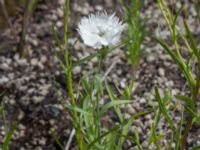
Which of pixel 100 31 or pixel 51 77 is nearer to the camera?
pixel 100 31

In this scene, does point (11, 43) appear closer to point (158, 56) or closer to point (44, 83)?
point (44, 83)

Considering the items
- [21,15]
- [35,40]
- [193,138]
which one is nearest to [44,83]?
[35,40]

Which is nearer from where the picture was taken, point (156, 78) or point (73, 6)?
point (156, 78)

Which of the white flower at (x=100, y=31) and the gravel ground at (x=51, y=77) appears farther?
the gravel ground at (x=51, y=77)

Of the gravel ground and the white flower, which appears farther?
the gravel ground
